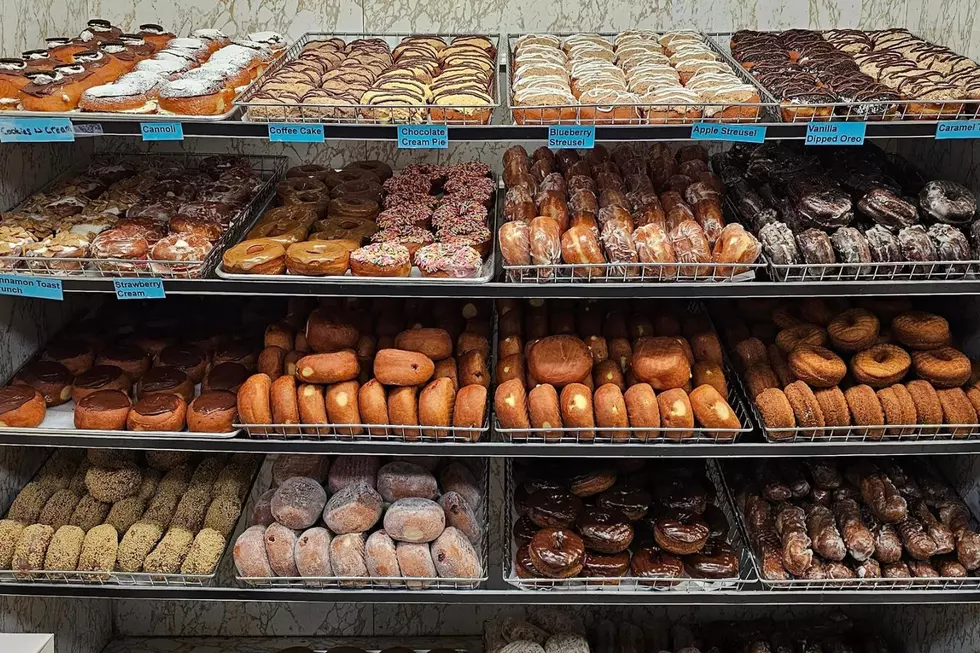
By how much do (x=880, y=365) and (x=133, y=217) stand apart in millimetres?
2457

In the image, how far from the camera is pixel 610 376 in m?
2.97

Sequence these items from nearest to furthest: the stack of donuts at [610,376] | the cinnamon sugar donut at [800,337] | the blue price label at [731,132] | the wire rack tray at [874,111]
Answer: the blue price label at [731,132] → the wire rack tray at [874,111] → the stack of donuts at [610,376] → the cinnamon sugar donut at [800,337]

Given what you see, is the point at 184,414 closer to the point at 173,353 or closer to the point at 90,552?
the point at 173,353

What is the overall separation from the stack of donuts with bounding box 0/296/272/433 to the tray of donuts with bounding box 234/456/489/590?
0.37m

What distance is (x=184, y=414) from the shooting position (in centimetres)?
296

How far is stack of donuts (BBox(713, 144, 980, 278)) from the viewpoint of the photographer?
8.84ft

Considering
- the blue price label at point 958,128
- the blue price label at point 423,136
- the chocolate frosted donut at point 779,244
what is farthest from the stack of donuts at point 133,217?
the blue price label at point 958,128

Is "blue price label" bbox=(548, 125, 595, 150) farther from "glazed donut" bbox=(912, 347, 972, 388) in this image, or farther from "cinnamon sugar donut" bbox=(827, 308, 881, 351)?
"glazed donut" bbox=(912, 347, 972, 388)

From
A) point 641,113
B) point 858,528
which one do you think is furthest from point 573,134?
point 858,528

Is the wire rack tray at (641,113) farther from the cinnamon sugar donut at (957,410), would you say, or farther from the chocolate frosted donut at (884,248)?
the cinnamon sugar donut at (957,410)

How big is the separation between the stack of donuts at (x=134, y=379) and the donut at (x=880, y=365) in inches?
78.2

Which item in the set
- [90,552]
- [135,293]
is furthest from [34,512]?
[135,293]

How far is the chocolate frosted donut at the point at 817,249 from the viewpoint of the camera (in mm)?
2674

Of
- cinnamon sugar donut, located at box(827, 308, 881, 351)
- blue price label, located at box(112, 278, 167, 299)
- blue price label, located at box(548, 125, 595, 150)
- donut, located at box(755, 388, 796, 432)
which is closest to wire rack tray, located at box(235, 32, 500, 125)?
blue price label, located at box(548, 125, 595, 150)
